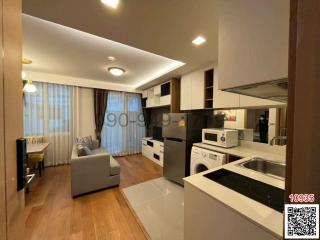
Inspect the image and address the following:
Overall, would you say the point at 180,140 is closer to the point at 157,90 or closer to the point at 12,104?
the point at 157,90

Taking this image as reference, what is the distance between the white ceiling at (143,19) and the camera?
1316mm

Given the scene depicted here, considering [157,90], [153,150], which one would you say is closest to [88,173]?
[153,150]

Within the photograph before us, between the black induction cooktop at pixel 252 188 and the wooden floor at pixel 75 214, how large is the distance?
48.3 inches

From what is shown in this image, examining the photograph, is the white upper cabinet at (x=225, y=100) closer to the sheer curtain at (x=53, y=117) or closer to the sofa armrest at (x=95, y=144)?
the sofa armrest at (x=95, y=144)

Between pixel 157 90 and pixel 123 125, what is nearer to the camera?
pixel 157 90

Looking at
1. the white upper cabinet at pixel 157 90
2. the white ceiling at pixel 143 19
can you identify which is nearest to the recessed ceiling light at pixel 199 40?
the white ceiling at pixel 143 19

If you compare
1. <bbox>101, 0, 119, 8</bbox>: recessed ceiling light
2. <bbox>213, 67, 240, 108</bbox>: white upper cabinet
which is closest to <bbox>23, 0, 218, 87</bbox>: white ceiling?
<bbox>101, 0, 119, 8</bbox>: recessed ceiling light

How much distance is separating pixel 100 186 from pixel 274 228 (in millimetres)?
2690

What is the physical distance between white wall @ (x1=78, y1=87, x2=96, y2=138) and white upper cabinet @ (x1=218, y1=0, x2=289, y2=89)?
446 centimetres

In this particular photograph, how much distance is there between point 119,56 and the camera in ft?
8.89

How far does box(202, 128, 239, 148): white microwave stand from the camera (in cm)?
235

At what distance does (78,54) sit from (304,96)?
122 inches

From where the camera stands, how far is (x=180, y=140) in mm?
2941

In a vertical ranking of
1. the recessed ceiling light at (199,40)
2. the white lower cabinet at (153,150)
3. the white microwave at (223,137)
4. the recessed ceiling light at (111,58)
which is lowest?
the white lower cabinet at (153,150)
